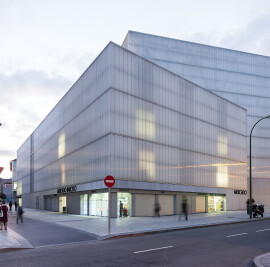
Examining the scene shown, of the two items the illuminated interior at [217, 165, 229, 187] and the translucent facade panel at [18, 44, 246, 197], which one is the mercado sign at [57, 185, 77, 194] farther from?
the illuminated interior at [217, 165, 229, 187]

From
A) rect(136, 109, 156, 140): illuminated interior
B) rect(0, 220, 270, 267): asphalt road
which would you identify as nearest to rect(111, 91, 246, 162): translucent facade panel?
rect(136, 109, 156, 140): illuminated interior

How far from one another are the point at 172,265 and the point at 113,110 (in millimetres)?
24593

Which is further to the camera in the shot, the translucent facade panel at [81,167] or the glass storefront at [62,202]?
the glass storefront at [62,202]

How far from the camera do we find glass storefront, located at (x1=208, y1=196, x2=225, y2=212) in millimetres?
46500

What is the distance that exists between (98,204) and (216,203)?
17897 mm

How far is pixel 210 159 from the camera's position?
47.0 metres

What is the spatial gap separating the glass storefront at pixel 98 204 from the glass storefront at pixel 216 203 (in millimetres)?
15962

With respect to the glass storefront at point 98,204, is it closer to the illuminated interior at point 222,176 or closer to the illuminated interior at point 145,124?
the illuminated interior at point 145,124

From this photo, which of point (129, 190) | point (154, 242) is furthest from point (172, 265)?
point (129, 190)

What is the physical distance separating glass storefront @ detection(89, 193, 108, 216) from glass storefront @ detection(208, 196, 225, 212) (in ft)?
52.4

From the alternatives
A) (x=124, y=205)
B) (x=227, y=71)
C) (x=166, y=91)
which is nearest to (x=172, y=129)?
(x=166, y=91)

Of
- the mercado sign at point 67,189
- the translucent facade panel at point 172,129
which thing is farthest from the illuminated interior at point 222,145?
the mercado sign at point 67,189

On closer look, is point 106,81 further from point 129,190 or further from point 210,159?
point 210,159

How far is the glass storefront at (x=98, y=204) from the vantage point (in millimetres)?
35969
